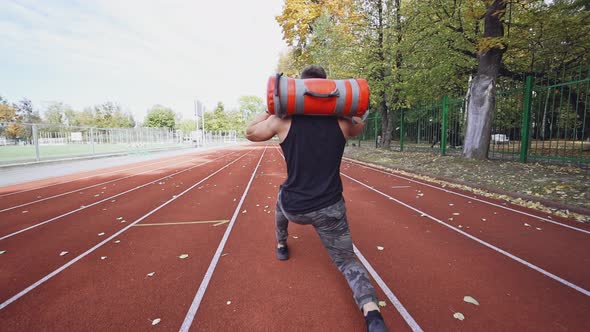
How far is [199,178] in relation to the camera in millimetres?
9523

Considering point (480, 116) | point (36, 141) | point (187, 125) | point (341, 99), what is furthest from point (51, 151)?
point (187, 125)

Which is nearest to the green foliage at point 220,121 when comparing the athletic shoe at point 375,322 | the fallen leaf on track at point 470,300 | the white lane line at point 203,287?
the white lane line at point 203,287

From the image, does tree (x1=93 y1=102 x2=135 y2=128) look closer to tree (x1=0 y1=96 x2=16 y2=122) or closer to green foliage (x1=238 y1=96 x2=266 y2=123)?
tree (x1=0 y1=96 x2=16 y2=122)

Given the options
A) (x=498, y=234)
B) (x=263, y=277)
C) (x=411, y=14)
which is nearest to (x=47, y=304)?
(x=263, y=277)

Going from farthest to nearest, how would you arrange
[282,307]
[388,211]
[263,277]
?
[388,211] → [263,277] → [282,307]

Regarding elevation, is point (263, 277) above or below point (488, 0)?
below

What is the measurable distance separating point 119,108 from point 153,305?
85.0 m

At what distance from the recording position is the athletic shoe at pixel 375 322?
1728 mm

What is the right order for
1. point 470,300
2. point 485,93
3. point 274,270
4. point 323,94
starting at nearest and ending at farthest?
1. point 323,94
2. point 470,300
3. point 274,270
4. point 485,93

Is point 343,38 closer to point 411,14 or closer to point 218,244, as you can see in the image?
point 411,14

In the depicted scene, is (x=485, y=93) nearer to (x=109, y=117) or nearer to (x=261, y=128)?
(x=261, y=128)

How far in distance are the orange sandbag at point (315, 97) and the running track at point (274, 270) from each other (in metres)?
1.68

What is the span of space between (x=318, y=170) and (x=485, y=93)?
9552mm

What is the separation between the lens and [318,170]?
7.01 ft
